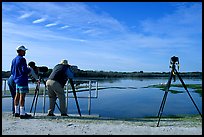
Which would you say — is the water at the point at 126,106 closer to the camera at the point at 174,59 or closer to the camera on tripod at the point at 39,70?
the camera on tripod at the point at 39,70

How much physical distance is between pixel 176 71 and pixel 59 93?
3.05m

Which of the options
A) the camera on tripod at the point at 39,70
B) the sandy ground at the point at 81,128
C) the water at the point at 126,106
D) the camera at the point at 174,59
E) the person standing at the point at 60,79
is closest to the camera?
the sandy ground at the point at 81,128

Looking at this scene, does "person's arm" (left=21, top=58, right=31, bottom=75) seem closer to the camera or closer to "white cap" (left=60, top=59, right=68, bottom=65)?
"white cap" (left=60, top=59, right=68, bottom=65)

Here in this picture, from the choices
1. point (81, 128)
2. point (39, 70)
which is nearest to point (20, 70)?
point (39, 70)

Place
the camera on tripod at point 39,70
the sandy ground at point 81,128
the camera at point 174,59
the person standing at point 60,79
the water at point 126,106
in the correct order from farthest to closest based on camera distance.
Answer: the water at point 126,106
the camera on tripod at point 39,70
the person standing at point 60,79
the camera at point 174,59
the sandy ground at point 81,128

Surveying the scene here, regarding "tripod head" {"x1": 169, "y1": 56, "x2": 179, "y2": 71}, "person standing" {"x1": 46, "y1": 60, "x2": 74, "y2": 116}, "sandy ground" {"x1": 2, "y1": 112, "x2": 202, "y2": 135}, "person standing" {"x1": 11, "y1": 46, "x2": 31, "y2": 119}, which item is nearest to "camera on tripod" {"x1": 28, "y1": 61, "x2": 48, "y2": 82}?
"person standing" {"x1": 46, "y1": 60, "x2": 74, "y2": 116}

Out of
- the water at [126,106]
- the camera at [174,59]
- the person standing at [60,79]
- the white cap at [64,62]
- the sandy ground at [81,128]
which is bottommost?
the water at [126,106]

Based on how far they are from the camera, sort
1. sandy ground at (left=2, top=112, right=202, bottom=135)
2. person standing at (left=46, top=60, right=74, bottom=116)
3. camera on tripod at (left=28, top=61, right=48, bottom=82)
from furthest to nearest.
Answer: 1. camera on tripod at (left=28, top=61, right=48, bottom=82)
2. person standing at (left=46, top=60, right=74, bottom=116)
3. sandy ground at (left=2, top=112, right=202, bottom=135)

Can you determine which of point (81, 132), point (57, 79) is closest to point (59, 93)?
point (57, 79)

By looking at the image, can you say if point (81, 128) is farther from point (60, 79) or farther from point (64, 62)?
point (64, 62)

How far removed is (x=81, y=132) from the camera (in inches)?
241

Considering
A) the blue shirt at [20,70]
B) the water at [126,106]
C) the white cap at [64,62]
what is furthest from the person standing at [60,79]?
the water at [126,106]

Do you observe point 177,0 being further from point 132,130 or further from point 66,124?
point 66,124

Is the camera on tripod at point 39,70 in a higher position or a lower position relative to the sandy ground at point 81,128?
higher
